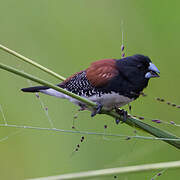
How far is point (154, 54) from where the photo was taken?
266 cm

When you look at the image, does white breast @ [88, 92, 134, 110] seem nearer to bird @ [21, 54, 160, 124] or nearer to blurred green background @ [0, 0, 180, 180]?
bird @ [21, 54, 160, 124]

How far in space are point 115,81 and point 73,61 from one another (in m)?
0.85

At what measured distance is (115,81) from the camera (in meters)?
2.08

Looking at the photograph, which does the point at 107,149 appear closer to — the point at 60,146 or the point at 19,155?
the point at 60,146

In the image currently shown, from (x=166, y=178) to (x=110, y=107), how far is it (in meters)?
0.69

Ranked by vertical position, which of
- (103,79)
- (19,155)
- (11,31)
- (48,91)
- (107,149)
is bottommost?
(19,155)

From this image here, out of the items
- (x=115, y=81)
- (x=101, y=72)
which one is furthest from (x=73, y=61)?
(x=115, y=81)

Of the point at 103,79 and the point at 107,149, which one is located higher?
the point at 103,79

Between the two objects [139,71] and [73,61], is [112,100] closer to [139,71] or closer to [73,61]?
[139,71]

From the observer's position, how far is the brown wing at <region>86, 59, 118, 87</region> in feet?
6.91

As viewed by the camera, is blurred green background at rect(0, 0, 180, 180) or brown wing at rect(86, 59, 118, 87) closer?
brown wing at rect(86, 59, 118, 87)

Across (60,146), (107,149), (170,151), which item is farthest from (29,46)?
(170,151)

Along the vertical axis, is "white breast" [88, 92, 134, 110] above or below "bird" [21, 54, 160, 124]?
below

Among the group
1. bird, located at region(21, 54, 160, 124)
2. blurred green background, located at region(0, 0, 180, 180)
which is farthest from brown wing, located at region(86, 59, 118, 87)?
blurred green background, located at region(0, 0, 180, 180)
